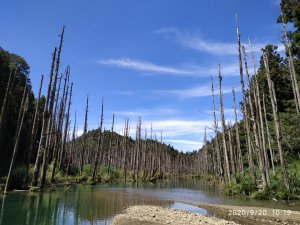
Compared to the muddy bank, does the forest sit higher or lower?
higher

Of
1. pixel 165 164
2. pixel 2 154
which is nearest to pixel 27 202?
pixel 2 154

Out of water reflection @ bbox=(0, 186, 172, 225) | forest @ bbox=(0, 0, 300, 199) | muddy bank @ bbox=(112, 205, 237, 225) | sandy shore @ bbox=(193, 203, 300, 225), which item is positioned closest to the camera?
muddy bank @ bbox=(112, 205, 237, 225)

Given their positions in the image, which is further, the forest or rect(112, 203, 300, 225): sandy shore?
the forest

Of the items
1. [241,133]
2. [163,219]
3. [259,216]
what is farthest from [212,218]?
[241,133]

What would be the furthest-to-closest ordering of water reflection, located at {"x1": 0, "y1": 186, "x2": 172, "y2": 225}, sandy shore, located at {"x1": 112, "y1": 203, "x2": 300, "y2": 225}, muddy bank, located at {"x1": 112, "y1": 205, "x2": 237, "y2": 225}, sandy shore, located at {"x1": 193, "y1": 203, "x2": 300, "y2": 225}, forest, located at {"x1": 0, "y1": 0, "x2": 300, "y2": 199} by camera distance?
forest, located at {"x1": 0, "y1": 0, "x2": 300, "y2": 199} < sandy shore, located at {"x1": 193, "y1": 203, "x2": 300, "y2": 225} < water reflection, located at {"x1": 0, "y1": 186, "x2": 172, "y2": 225} < sandy shore, located at {"x1": 112, "y1": 203, "x2": 300, "y2": 225} < muddy bank, located at {"x1": 112, "y1": 205, "x2": 237, "y2": 225}

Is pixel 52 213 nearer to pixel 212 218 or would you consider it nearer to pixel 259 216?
pixel 212 218

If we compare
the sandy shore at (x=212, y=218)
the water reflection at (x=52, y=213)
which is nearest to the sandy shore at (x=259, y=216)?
the sandy shore at (x=212, y=218)

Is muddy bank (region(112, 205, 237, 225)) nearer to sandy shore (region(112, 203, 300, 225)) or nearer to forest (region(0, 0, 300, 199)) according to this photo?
sandy shore (region(112, 203, 300, 225))

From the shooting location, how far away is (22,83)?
128 ft

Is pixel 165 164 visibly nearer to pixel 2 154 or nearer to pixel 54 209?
pixel 2 154

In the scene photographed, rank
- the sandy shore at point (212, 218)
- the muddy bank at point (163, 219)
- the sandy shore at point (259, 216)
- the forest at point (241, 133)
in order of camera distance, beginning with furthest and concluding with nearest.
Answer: the forest at point (241, 133) < the sandy shore at point (259, 216) < the sandy shore at point (212, 218) < the muddy bank at point (163, 219)

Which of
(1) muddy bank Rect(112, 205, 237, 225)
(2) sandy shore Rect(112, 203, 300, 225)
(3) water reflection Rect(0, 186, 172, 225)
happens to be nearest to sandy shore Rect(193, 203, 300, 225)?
(2) sandy shore Rect(112, 203, 300, 225)

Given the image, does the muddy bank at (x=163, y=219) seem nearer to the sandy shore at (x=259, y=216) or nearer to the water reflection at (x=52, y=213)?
the water reflection at (x=52, y=213)

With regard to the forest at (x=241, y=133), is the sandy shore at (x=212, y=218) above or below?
below
